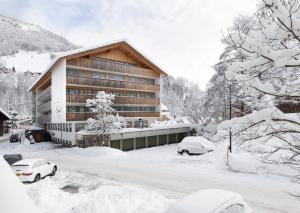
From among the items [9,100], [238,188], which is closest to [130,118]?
[238,188]

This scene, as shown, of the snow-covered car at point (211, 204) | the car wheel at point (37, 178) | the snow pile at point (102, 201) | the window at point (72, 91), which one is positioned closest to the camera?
the snow-covered car at point (211, 204)

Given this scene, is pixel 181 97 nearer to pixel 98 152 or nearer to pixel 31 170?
pixel 98 152

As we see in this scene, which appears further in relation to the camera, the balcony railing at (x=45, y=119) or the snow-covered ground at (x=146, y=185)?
the balcony railing at (x=45, y=119)

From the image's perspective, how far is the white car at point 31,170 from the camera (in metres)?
15.8

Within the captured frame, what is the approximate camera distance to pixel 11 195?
3.43m

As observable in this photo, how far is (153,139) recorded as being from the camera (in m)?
37.7

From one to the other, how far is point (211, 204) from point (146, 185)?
8.77m

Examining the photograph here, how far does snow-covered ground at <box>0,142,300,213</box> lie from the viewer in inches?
438

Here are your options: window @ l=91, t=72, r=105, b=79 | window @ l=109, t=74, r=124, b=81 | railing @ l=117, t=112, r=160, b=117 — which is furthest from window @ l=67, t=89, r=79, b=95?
railing @ l=117, t=112, r=160, b=117

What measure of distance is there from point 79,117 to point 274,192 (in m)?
26.1

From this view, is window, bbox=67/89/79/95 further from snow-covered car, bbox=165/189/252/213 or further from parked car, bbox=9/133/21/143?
snow-covered car, bbox=165/189/252/213

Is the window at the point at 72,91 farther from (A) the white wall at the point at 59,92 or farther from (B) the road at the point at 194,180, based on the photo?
(B) the road at the point at 194,180

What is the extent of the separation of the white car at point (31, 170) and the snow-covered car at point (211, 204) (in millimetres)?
11787

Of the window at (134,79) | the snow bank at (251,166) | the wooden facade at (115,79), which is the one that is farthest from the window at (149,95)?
the snow bank at (251,166)
